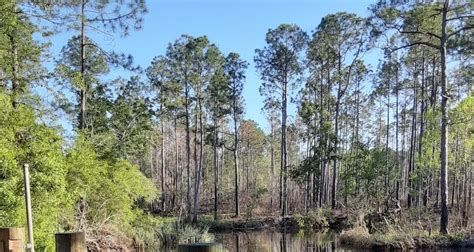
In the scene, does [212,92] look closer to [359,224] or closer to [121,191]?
[359,224]

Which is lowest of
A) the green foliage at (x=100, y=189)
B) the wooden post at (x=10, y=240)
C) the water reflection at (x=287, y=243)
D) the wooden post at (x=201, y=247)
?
the water reflection at (x=287, y=243)

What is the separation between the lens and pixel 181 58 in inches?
1215

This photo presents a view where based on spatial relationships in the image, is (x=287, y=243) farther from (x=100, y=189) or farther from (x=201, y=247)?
(x=201, y=247)

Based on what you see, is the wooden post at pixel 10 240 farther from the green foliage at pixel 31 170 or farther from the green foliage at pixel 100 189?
the green foliage at pixel 100 189

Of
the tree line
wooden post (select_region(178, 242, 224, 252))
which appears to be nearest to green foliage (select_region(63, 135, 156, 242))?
the tree line

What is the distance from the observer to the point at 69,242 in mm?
2568

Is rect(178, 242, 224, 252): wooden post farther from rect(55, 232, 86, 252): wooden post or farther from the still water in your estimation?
the still water

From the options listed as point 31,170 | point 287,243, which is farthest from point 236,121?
point 31,170

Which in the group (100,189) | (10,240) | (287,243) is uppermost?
(10,240)

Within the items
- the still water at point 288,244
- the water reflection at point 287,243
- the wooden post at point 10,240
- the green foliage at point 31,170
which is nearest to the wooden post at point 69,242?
the wooden post at point 10,240

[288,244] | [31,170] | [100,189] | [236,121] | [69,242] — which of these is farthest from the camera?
[236,121]

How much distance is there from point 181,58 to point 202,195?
1654cm

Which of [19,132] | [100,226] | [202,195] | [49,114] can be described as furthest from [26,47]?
[202,195]

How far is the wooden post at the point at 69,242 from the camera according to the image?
2.57 meters
